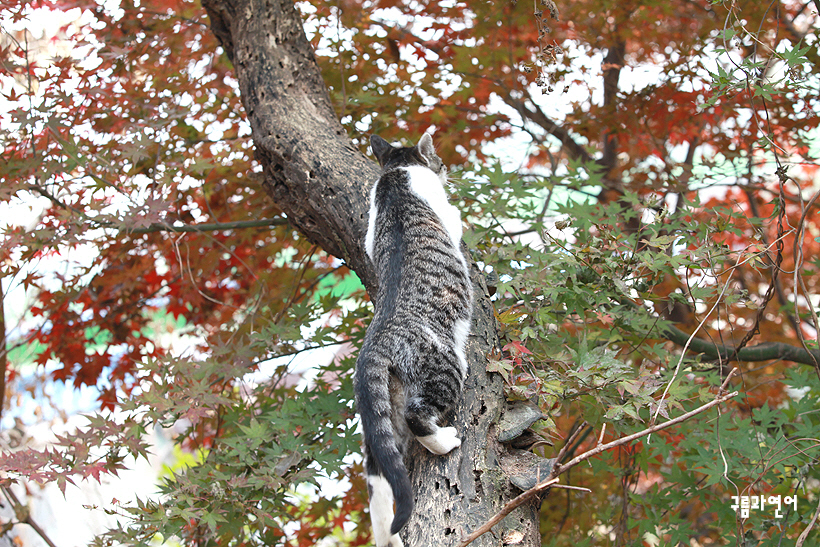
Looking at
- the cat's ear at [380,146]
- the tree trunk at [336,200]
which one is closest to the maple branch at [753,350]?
the tree trunk at [336,200]

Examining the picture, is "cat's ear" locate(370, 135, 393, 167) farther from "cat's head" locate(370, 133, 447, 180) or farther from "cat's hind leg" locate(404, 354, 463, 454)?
"cat's hind leg" locate(404, 354, 463, 454)

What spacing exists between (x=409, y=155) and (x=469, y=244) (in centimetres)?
75

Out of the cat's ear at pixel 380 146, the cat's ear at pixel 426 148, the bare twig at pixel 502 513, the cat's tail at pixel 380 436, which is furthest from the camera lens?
the cat's ear at pixel 380 146

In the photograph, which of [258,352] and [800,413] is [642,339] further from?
[258,352]

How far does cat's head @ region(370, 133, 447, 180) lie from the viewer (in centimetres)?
332

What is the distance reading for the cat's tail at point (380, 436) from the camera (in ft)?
5.98

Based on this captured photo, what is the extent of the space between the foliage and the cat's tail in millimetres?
461

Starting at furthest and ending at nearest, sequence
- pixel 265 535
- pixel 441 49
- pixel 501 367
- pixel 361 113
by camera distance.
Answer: pixel 441 49
pixel 361 113
pixel 265 535
pixel 501 367

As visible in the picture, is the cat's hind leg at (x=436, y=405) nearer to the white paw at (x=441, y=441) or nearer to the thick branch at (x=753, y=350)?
the white paw at (x=441, y=441)

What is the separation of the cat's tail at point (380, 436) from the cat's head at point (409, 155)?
150cm

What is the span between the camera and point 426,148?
11.1 ft

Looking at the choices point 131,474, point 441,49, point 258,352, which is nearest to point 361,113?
point 441,49

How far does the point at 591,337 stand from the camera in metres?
2.74

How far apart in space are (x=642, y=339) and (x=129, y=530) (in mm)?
2537
